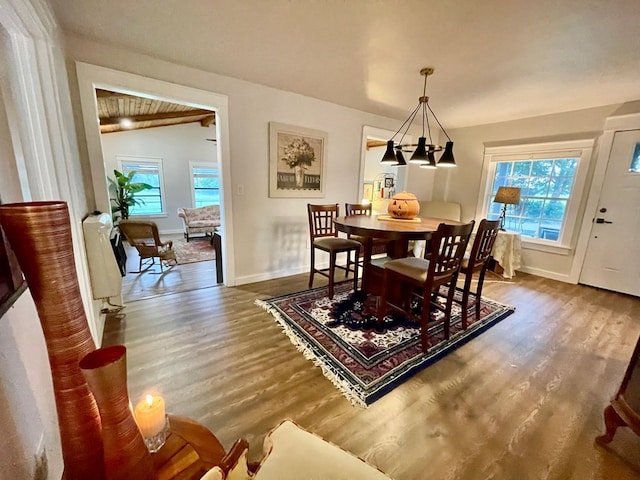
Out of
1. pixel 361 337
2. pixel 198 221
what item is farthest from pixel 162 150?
pixel 361 337

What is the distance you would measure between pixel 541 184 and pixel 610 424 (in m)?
3.51

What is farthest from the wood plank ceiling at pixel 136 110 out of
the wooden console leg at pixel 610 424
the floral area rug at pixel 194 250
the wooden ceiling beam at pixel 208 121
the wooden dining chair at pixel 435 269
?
the wooden console leg at pixel 610 424

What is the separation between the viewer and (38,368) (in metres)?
0.92

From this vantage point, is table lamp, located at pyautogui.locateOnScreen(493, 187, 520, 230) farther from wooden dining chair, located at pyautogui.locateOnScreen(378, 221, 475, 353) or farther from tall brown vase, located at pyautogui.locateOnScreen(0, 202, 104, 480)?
tall brown vase, located at pyautogui.locateOnScreen(0, 202, 104, 480)

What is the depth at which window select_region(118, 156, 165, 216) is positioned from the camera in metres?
6.13

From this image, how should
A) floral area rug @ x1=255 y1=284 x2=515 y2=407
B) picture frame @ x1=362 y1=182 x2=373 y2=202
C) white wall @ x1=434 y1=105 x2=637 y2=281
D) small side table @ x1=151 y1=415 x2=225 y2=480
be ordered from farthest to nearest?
picture frame @ x1=362 y1=182 x2=373 y2=202 → white wall @ x1=434 y1=105 x2=637 y2=281 → floral area rug @ x1=255 y1=284 x2=515 y2=407 → small side table @ x1=151 y1=415 x2=225 y2=480

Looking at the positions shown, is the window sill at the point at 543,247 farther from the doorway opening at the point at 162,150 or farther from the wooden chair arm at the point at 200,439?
the wooden chair arm at the point at 200,439

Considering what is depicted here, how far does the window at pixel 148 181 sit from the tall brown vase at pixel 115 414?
6.85 meters

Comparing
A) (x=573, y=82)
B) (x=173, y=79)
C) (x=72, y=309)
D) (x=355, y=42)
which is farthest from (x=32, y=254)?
(x=573, y=82)

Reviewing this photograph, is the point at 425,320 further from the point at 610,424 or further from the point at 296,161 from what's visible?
the point at 296,161

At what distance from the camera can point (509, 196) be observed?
3.73m

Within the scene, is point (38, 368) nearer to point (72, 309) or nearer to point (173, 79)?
point (72, 309)

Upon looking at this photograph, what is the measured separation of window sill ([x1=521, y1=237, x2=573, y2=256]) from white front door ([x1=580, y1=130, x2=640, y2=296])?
0.82ft

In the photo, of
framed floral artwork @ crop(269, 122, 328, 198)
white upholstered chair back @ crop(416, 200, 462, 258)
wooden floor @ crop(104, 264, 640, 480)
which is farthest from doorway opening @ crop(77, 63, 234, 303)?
white upholstered chair back @ crop(416, 200, 462, 258)
